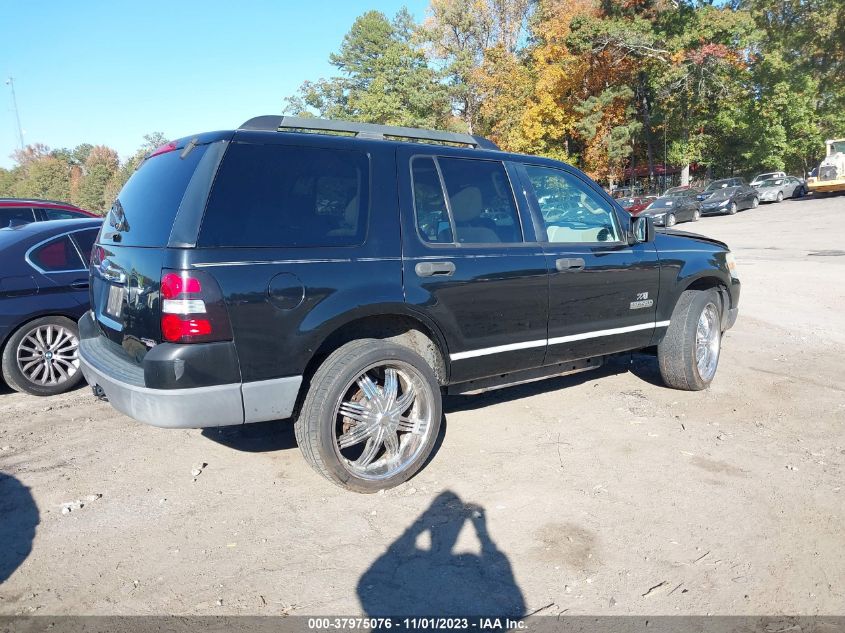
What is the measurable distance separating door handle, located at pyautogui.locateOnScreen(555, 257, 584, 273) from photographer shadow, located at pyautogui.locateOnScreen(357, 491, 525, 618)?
189 centimetres

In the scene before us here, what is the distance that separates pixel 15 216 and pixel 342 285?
27.0ft

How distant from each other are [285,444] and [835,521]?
10.9ft

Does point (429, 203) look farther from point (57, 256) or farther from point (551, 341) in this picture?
point (57, 256)

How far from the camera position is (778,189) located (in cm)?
3350

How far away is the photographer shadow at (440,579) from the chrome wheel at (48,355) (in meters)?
3.80

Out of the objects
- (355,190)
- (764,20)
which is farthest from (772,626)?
(764,20)

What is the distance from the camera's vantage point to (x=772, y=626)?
250cm

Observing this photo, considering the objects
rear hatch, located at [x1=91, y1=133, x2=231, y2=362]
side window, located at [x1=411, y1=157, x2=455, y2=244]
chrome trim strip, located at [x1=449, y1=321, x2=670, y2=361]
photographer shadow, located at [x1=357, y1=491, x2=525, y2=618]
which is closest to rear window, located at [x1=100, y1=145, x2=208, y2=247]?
rear hatch, located at [x1=91, y1=133, x2=231, y2=362]

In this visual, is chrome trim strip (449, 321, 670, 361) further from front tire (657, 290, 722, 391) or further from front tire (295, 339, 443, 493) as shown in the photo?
front tire (295, 339, 443, 493)

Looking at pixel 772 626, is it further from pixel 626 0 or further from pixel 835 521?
pixel 626 0

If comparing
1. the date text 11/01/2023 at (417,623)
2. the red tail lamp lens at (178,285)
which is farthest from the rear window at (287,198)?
the date text 11/01/2023 at (417,623)

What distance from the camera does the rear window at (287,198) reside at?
10.4 ft

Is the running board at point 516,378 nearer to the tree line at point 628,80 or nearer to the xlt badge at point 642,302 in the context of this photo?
the xlt badge at point 642,302

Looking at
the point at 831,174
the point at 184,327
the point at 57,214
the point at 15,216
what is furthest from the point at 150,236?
the point at 831,174
